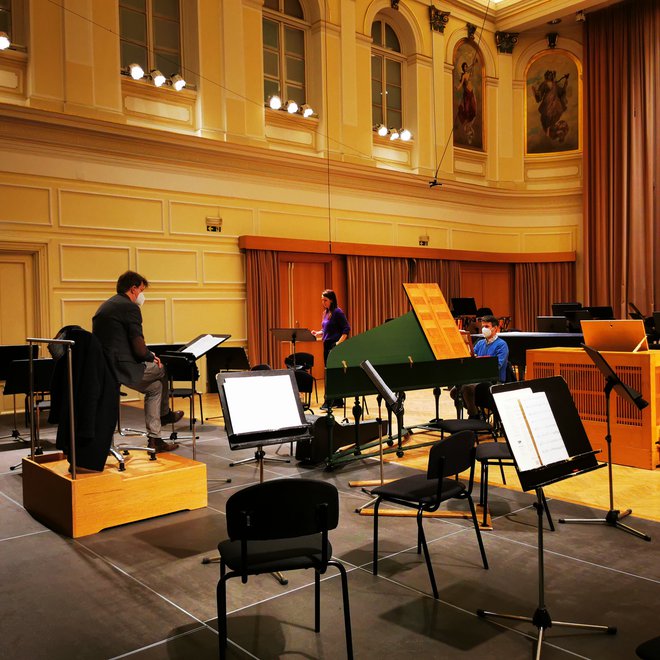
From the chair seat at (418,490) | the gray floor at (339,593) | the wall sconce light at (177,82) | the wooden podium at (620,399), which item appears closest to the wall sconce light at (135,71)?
the wall sconce light at (177,82)

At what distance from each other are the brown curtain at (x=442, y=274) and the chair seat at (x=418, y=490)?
383 inches

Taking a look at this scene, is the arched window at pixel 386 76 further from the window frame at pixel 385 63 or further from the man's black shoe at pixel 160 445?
the man's black shoe at pixel 160 445

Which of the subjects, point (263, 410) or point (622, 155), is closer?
point (263, 410)

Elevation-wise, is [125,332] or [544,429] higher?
[125,332]

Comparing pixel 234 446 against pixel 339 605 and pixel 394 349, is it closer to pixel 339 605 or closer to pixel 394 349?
pixel 339 605

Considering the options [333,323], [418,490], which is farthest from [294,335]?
[418,490]

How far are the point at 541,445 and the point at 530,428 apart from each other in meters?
0.09

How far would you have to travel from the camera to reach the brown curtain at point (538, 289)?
15.0 m

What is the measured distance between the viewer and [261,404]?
411 centimetres

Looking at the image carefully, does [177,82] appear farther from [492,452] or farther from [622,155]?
[622,155]

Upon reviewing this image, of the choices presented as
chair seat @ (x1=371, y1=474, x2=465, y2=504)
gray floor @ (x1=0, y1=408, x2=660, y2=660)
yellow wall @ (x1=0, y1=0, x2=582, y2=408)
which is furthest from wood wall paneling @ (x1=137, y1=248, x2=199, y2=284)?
chair seat @ (x1=371, y1=474, x2=465, y2=504)

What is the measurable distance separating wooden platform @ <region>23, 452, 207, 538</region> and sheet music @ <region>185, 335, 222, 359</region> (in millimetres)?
927

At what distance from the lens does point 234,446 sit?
394 centimetres

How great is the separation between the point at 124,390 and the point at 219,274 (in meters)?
2.29
